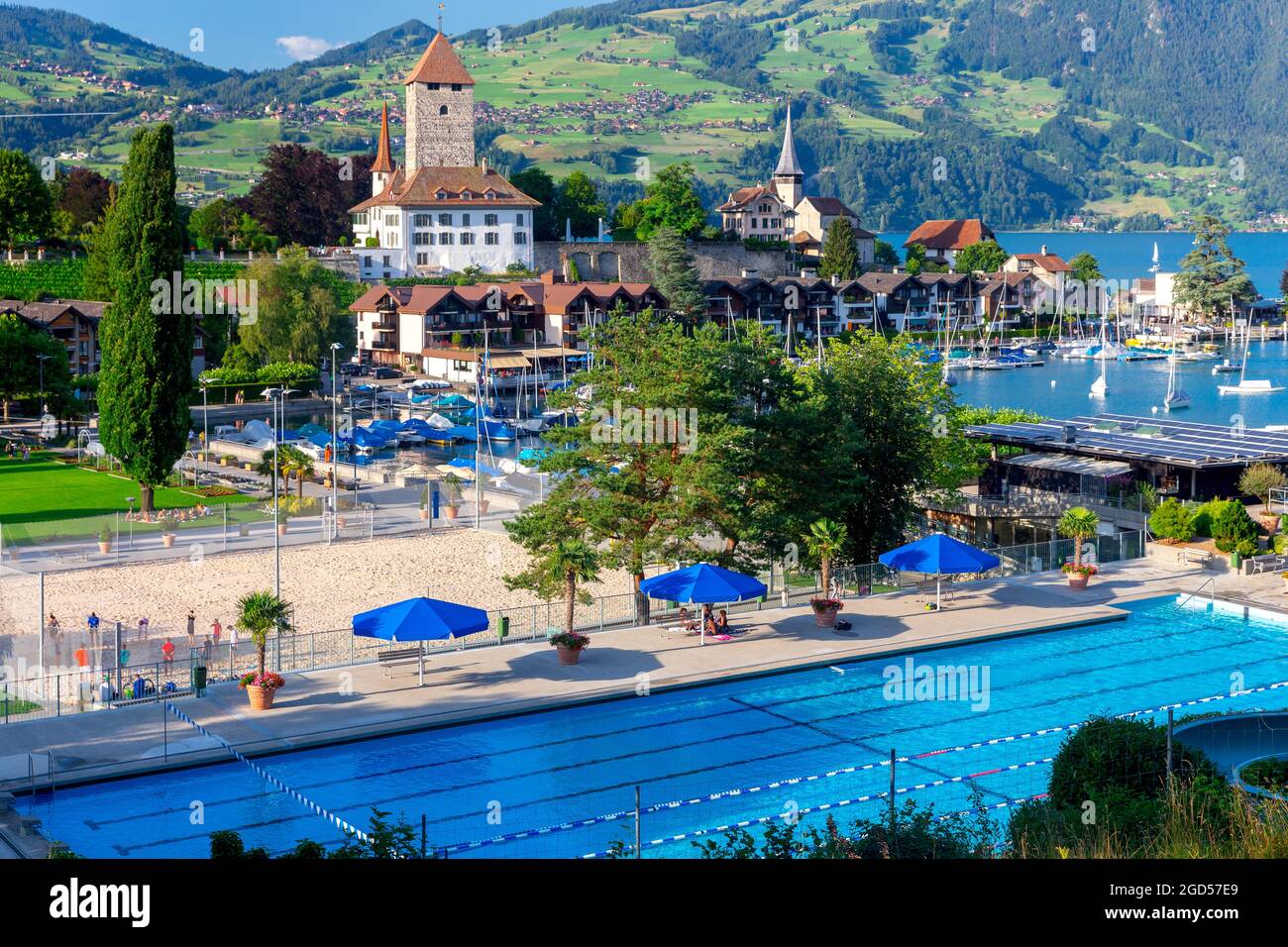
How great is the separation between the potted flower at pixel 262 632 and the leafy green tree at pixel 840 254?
106 metres

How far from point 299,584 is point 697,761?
17.3 m

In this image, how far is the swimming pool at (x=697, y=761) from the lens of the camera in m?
19.9

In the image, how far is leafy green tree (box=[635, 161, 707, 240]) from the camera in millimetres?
125562

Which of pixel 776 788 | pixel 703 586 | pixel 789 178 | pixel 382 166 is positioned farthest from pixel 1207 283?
pixel 776 788

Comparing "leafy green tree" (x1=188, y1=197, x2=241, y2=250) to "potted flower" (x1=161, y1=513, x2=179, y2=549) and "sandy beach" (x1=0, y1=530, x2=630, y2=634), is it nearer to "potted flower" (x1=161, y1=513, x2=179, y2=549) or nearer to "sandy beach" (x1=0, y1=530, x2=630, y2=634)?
"potted flower" (x1=161, y1=513, x2=179, y2=549)

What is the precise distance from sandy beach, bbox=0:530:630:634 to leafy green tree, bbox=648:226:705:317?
218 feet

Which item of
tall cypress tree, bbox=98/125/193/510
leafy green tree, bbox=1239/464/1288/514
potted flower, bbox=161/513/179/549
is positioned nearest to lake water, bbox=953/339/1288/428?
leafy green tree, bbox=1239/464/1288/514

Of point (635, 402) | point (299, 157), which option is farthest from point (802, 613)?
point (299, 157)

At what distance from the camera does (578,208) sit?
416 ft

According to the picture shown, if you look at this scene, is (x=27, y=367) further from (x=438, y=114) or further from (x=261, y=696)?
(x=438, y=114)

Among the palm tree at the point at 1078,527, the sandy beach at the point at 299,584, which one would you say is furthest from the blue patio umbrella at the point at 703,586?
the palm tree at the point at 1078,527

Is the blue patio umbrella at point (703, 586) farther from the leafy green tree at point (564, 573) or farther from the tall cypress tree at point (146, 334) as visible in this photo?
the tall cypress tree at point (146, 334)
